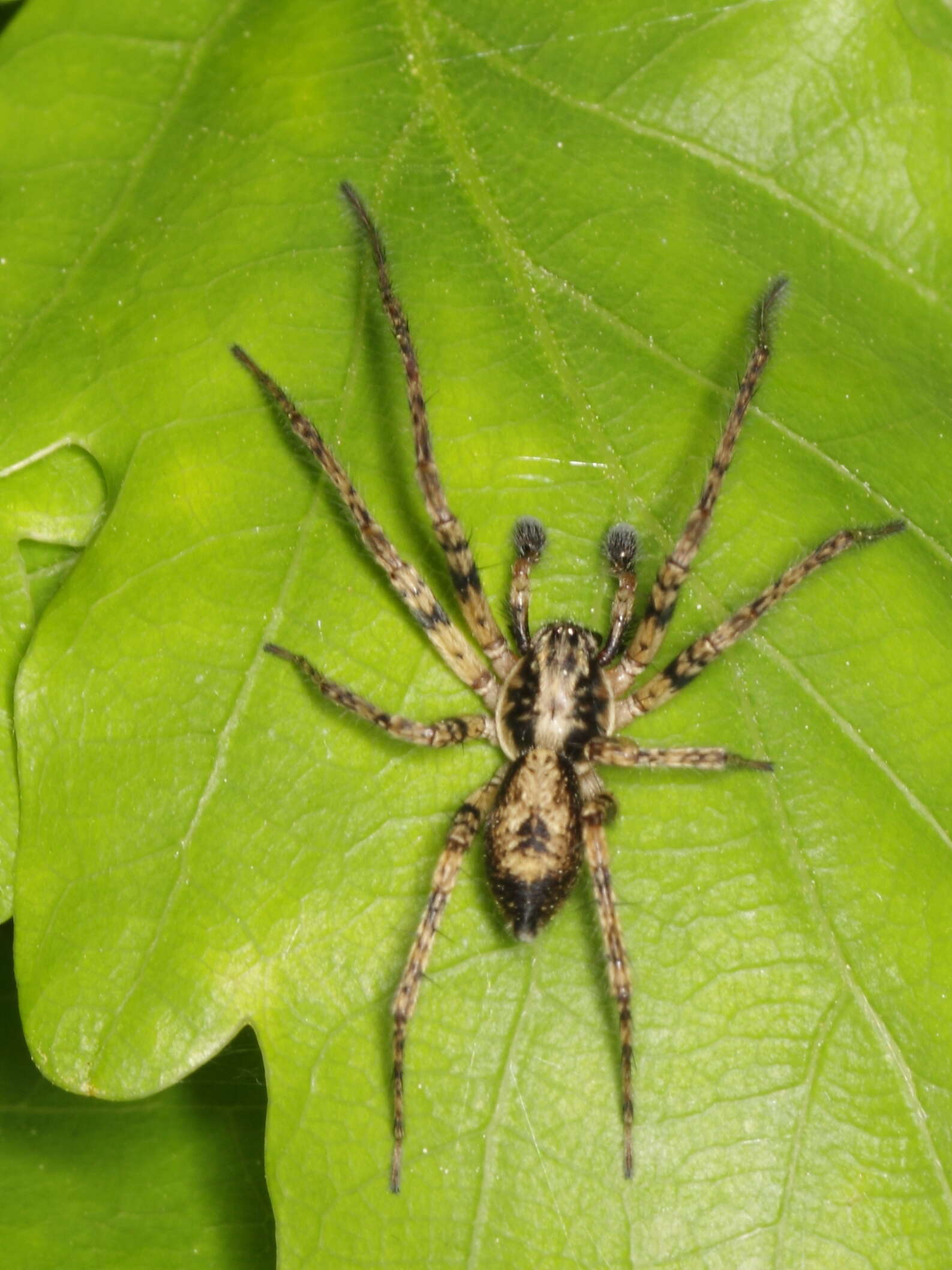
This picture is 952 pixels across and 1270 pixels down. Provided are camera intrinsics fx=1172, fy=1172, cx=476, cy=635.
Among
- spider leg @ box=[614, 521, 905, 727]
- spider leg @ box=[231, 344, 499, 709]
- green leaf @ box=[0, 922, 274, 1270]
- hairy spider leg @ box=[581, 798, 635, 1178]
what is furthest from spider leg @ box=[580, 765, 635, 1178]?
green leaf @ box=[0, 922, 274, 1270]

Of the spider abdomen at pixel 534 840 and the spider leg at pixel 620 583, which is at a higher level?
the spider leg at pixel 620 583

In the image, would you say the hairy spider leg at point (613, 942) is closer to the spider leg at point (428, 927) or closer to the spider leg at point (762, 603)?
the spider leg at point (428, 927)

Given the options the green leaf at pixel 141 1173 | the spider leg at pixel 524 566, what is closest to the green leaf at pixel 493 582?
the spider leg at pixel 524 566

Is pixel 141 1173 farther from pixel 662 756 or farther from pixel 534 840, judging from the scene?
pixel 662 756

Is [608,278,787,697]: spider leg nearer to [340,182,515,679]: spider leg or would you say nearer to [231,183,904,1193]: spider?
[231,183,904,1193]: spider

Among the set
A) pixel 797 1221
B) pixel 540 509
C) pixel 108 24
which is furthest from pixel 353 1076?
pixel 108 24

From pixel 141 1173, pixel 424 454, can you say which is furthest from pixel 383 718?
pixel 141 1173
